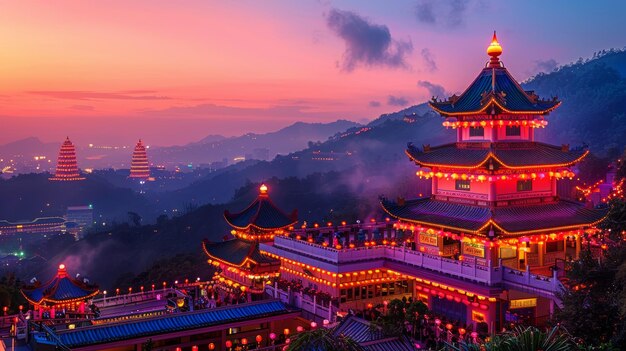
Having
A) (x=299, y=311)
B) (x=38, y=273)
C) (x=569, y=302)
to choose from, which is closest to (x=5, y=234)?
(x=38, y=273)

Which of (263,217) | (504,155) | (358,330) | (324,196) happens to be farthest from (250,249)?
(324,196)

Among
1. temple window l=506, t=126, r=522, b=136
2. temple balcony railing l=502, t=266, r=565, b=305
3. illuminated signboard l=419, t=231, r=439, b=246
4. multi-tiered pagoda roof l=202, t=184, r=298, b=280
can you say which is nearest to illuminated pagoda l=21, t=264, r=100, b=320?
multi-tiered pagoda roof l=202, t=184, r=298, b=280

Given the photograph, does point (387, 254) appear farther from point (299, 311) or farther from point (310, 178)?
point (310, 178)

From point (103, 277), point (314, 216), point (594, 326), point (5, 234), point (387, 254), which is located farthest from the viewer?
point (5, 234)

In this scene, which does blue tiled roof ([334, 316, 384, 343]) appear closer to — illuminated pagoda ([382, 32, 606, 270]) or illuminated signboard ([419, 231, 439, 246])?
illuminated pagoda ([382, 32, 606, 270])

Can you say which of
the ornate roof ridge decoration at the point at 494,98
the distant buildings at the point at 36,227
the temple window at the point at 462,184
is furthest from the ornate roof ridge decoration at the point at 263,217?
the distant buildings at the point at 36,227
